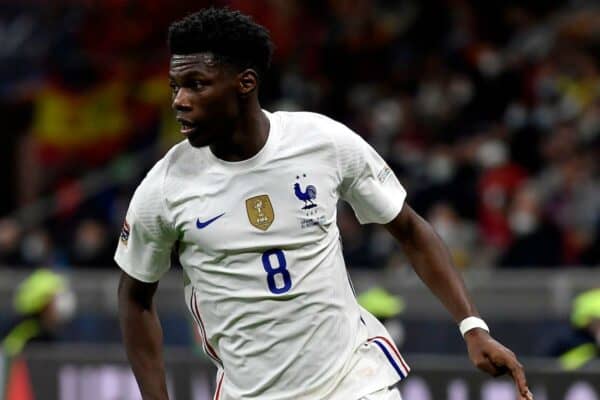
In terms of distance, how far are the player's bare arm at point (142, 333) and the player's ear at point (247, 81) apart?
2.39 feet

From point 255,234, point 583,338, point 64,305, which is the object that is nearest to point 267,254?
point 255,234

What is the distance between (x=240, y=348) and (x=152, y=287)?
0.38m

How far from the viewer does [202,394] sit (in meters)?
8.83

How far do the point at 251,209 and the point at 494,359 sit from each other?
906 mm

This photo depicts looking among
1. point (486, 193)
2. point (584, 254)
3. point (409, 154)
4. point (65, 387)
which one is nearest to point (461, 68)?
point (409, 154)

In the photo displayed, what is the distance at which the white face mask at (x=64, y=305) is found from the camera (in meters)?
11.3

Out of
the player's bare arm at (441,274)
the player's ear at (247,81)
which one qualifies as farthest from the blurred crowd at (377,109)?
the player's ear at (247,81)

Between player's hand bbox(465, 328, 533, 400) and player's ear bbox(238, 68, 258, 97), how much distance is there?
1053 mm

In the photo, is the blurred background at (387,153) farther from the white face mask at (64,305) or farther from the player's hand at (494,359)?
the player's hand at (494,359)

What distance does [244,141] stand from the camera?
4.88 m

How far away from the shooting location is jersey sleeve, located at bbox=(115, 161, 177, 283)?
4.88m

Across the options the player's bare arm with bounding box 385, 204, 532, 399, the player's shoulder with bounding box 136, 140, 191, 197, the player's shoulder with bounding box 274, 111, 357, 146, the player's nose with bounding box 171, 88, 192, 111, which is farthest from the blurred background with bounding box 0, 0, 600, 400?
the player's nose with bounding box 171, 88, 192, 111

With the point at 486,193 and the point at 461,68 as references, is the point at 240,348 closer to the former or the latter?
the point at 486,193

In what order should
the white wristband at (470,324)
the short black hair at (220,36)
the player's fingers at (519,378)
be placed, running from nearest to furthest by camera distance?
the player's fingers at (519,378) < the short black hair at (220,36) < the white wristband at (470,324)
